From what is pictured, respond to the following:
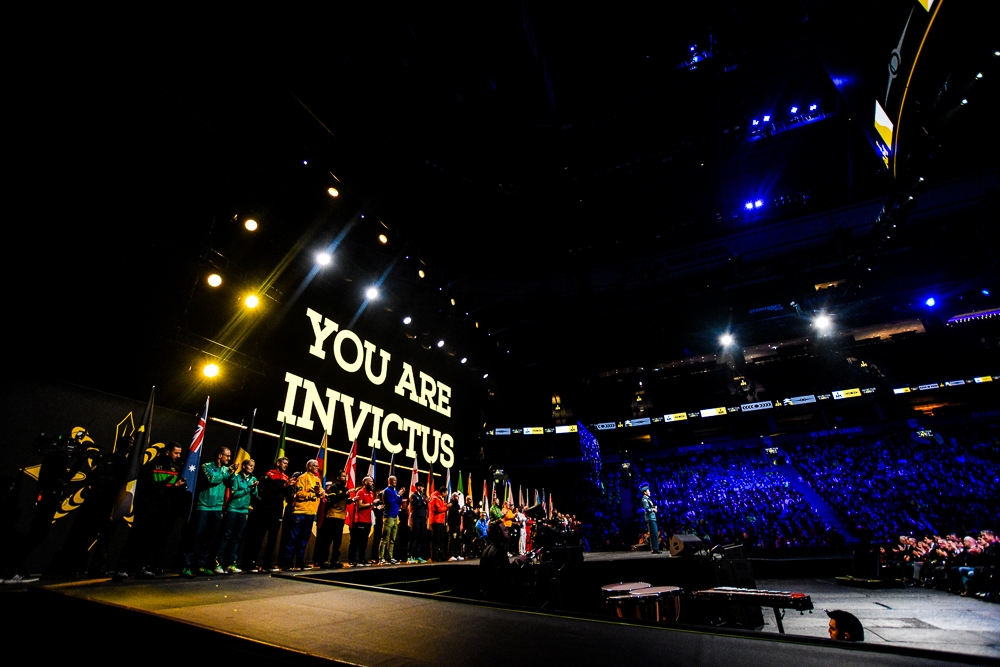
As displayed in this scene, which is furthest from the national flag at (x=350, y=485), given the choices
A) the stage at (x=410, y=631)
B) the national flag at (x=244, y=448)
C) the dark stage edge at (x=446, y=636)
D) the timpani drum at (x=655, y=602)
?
the timpani drum at (x=655, y=602)

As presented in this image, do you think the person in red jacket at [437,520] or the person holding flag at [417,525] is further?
the person in red jacket at [437,520]

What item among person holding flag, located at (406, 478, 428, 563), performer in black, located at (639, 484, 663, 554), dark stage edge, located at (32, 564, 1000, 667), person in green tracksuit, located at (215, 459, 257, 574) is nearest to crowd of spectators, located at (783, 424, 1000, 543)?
performer in black, located at (639, 484, 663, 554)

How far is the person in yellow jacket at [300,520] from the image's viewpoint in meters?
6.69

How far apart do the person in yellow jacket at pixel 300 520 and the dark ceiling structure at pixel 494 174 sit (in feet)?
9.24

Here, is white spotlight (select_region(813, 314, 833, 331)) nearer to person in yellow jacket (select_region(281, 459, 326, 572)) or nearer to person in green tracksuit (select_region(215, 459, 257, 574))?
person in yellow jacket (select_region(281, 459, 326, 572))

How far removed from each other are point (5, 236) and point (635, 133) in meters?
12.4

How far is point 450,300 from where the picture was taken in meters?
12.9

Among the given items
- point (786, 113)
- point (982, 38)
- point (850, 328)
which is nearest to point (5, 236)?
point (982, 38)

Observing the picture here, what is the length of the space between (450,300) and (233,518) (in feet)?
26.9

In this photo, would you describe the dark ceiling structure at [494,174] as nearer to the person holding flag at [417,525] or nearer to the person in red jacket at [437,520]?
the person holding flag at [417,525]

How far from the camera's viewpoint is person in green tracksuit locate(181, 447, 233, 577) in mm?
5516

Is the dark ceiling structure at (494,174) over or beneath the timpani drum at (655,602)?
over

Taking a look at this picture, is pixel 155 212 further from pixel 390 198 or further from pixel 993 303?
pixel 993 303

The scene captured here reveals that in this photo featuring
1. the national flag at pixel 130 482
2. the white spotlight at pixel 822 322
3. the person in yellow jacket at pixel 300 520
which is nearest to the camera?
the national flag at pixel 130 482
